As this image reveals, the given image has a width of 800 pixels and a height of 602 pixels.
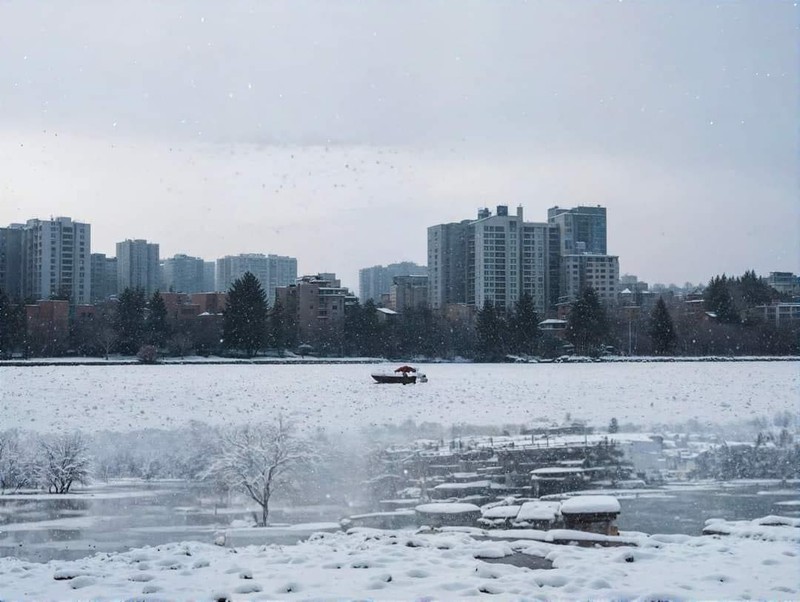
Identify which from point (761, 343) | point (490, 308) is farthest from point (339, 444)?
point (761, 343)

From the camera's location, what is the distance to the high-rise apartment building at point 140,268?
19859 mm

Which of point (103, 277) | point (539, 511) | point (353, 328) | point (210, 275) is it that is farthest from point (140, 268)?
point (539, 511)

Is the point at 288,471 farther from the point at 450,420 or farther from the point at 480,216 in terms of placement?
the point at 480,216

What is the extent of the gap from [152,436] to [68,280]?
312 inches

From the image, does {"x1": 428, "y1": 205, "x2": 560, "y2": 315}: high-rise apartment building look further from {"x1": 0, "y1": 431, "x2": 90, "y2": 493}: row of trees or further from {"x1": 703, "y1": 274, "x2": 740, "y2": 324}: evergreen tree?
{"x1": 0, "y1": 431, "x2": 90, "y2": 493}: row of trees

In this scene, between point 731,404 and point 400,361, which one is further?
point 400,361

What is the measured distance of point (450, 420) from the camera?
13.8 meters

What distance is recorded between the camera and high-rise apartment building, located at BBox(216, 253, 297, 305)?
21.2 metres

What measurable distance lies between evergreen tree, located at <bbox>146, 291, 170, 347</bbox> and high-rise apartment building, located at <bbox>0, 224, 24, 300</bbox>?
10.6 feet

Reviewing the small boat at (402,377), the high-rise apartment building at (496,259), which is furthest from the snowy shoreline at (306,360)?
the high-rise apartment building at (496,259)

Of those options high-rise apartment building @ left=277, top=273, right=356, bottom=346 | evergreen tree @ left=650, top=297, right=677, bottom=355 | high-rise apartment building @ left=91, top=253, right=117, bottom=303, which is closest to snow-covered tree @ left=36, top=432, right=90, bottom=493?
high-rise apartment building @ left=91, top=253, right=117, bottom=303

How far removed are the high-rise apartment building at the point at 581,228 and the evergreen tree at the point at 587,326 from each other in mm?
1338

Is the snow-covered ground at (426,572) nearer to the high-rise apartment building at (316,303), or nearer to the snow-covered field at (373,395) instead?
the snow-covered field at (373,395)

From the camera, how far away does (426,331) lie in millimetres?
23922
